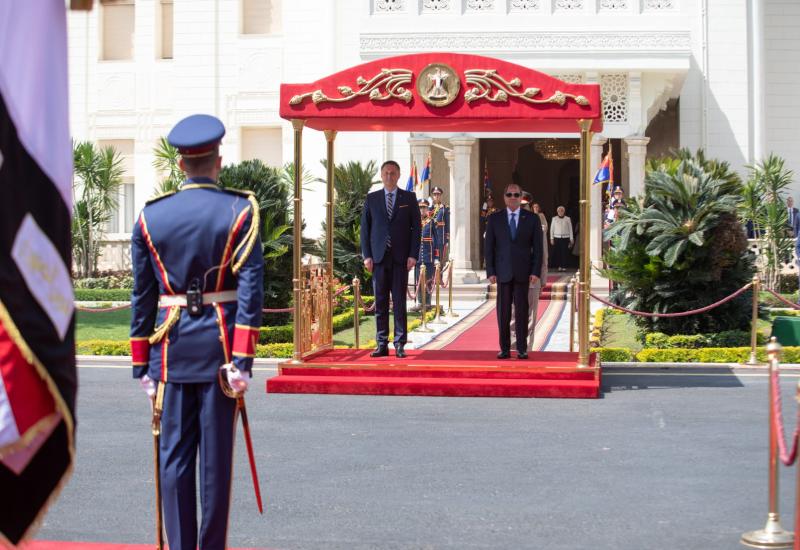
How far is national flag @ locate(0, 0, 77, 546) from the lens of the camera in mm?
2887

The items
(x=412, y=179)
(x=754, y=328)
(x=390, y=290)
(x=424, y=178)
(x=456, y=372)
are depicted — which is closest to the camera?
(x=456, y=372)

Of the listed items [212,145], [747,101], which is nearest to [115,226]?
[747,101]

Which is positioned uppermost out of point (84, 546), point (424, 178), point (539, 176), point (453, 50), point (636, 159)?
point (453, 50)

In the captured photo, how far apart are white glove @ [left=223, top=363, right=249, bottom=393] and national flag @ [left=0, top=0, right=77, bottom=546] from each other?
A: 2289 mm

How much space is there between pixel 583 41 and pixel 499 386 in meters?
15.4

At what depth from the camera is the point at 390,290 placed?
13.1 m

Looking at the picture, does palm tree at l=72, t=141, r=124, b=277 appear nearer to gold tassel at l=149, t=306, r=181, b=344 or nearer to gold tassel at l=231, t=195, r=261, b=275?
gold tassel at l=149, t=306, r=181, b=344

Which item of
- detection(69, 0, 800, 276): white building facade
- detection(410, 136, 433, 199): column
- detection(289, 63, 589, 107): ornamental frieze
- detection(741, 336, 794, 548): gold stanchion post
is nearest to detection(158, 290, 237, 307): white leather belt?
detection(741, 336, 794, 548): gold stanchion post

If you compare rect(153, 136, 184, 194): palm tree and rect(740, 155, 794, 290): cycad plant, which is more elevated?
rect(153, 136, 184, 194): palm tree

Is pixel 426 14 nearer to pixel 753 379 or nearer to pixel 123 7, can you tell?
pixel 123 7

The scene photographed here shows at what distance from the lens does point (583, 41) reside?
2580 centimetres

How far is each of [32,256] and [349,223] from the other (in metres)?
19.7

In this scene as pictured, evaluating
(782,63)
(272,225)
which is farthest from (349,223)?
(782,63)

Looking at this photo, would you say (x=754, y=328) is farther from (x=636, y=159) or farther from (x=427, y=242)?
(x=636, y=159)
